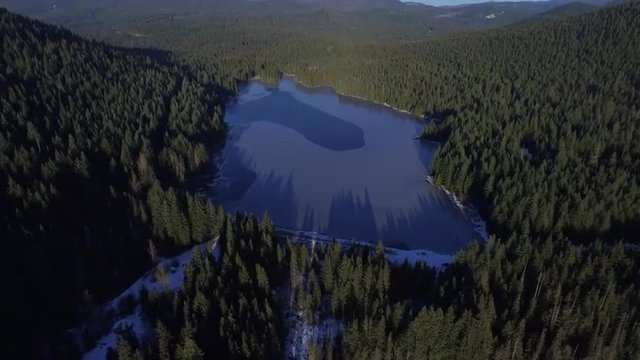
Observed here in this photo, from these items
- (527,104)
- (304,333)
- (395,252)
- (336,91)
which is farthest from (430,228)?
(336,91)

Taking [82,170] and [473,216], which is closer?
[82,170]

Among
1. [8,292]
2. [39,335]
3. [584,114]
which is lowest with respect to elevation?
[39,335]

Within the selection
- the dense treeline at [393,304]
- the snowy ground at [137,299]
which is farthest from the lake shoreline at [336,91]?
the snowy ground at [137,299]

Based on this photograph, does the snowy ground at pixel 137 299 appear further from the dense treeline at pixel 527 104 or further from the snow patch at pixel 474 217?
the dense treeline at pixel 527 104

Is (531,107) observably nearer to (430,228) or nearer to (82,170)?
(430,228)

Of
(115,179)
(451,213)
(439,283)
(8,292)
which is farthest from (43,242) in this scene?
(451,213)

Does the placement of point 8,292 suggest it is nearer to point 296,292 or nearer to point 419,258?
point 296,292

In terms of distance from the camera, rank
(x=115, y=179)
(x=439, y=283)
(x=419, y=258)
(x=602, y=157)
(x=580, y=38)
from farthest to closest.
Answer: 1. (x=580, y=38)
2. (x=602, y=157)
3. (x=115, y=179)
4. (x=419, y=258)
5. (x=439, y=283)
